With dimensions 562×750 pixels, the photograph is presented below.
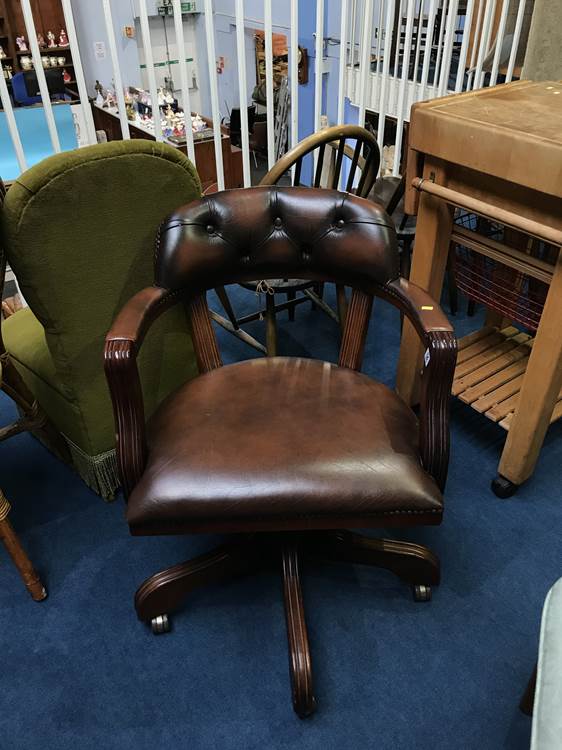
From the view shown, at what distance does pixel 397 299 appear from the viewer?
1.24 metres

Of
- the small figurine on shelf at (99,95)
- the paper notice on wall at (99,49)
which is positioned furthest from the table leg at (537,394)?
the small figurine on shelf at (99,95)

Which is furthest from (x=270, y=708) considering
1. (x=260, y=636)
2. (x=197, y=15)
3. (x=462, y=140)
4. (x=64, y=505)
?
(x=197, y=15)

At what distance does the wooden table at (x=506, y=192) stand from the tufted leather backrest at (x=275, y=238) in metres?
0.26

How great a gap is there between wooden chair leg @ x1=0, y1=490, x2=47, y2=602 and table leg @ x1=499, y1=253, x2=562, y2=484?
4.10ft

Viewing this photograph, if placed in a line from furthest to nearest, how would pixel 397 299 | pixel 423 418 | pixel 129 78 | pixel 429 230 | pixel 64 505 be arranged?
pixel 129 78
pixel 64 505
pixel 429 230
pixel 397 299
pixel 423 418

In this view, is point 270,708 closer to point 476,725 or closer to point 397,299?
point 476,725

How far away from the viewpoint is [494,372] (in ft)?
6.15

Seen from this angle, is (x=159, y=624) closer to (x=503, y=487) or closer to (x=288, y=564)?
(x=288, y=564)

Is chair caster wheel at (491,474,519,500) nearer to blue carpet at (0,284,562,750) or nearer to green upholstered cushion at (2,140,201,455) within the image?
blue carpet at (0,284,562,750)

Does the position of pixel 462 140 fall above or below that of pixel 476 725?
above

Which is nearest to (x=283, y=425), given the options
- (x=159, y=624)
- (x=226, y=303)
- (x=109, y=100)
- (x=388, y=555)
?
(x=388, y=555)

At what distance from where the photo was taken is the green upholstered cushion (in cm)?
120

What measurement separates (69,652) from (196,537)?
1.31 feet

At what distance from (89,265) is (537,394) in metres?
1.12
